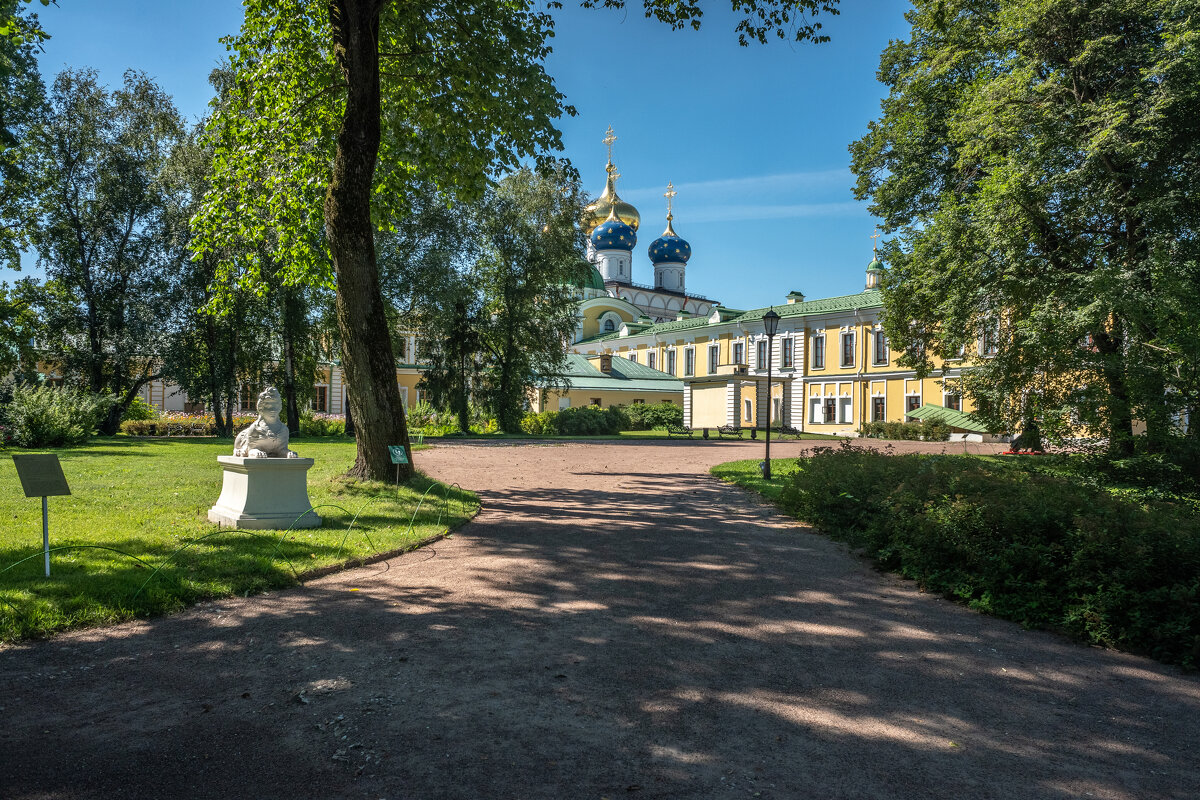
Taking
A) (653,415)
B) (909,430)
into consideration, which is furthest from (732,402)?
(653,415)

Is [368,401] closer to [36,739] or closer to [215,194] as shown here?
[215,194]

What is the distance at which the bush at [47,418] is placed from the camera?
18438 mm

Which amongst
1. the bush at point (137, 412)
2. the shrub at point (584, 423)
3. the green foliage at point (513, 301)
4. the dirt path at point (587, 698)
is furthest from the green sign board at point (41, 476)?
the bush at point (137, 412)

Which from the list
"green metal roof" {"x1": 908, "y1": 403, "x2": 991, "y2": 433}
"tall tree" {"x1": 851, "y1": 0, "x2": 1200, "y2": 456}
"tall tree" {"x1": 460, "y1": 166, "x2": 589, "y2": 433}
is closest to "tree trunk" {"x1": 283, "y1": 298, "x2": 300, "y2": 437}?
"tall tree" {"x1": 460, "y1": 166, "x2": 589, "y2": 433}

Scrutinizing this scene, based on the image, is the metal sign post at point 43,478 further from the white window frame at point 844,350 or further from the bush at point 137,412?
the white window frame at point 844,350

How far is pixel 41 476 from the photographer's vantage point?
18.5 feet

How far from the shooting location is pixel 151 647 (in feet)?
14.5

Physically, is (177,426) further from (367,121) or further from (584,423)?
(367,121)

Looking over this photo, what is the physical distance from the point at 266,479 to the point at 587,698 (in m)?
5.61

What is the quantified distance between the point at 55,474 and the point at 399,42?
9.32 meters

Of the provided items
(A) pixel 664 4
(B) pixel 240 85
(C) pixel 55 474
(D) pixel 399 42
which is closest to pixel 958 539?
(C) pixel 55 474

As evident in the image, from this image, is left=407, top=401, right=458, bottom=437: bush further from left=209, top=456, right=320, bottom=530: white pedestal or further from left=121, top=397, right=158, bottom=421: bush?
left=209, top=456, right=320, bottom=530: white pedestal

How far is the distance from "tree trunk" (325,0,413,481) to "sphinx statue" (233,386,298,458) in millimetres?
2522

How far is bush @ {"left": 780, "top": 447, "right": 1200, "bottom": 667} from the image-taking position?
15.7 feet
